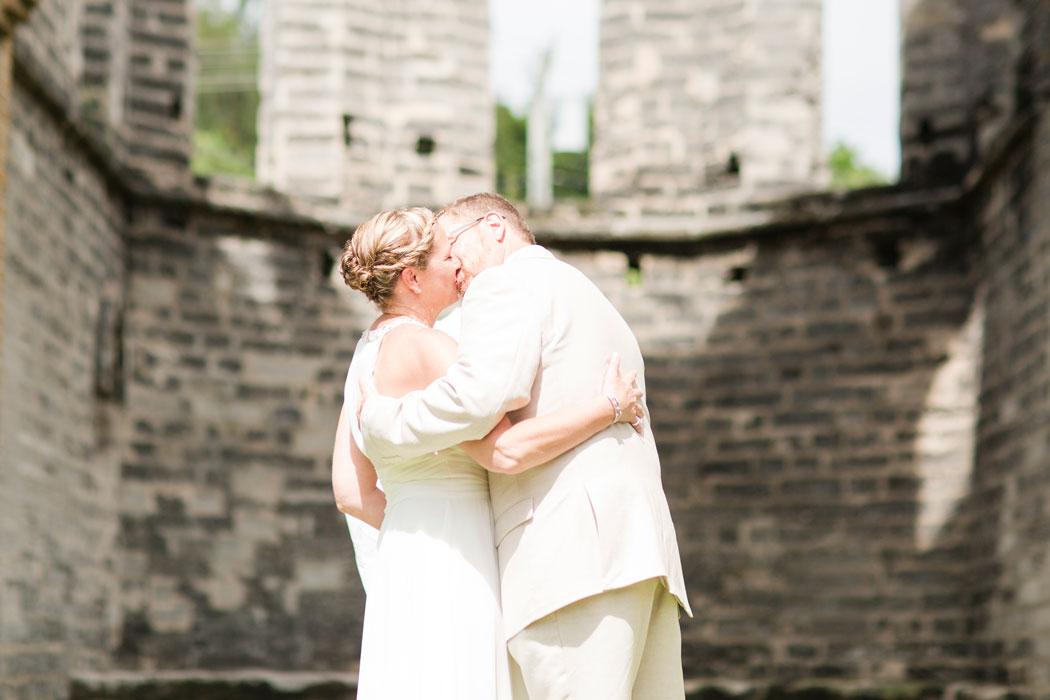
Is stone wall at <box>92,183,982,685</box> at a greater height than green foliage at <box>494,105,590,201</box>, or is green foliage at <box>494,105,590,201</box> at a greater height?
green foliage at <box>494,105,590,201</box>

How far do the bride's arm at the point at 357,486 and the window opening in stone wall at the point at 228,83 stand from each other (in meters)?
22.4

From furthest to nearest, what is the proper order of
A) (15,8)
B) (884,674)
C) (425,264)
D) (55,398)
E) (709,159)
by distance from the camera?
(709,159)
(884,674)
(55,398)
(15,8)
(425,264)

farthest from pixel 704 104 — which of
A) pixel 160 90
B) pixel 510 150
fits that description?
pixel 510 150

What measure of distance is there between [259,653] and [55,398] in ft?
7.27

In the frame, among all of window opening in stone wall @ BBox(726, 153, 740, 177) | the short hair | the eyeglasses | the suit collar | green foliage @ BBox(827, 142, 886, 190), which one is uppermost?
green foliage @ BBox(827, 142, 886, 190)

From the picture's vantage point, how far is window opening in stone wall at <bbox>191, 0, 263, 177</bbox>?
26312 mm

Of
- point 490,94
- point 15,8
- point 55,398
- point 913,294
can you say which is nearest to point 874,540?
point 913,294

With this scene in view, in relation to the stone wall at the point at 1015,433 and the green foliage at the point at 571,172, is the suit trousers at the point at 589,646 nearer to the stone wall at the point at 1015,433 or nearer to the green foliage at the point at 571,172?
the stone wall at the point at 1015,433

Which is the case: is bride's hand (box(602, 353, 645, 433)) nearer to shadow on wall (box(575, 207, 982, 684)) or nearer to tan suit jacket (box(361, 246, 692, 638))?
tan suit jacket (box(361, 246, 692, 638))

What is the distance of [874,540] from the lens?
8969 mm

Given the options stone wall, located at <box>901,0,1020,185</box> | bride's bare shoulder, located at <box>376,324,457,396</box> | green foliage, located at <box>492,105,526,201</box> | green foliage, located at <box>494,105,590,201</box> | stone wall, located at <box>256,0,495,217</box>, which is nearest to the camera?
bride's bare shoulder, located at <box>376,324,457,396</box>

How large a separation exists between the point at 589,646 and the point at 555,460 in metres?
0.39

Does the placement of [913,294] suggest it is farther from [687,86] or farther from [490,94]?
[490,94]

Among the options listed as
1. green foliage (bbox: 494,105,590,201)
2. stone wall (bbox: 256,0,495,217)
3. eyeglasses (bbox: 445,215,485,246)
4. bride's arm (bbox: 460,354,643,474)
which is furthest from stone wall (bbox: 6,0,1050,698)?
green foliage (bbox: 494,105,590,201)
